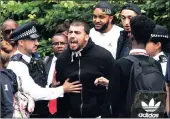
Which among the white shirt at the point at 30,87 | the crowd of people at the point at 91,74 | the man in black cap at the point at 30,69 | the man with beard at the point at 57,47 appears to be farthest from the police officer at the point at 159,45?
the man with beard at the point at 57,47

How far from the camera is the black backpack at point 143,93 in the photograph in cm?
511

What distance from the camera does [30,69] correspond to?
246 inches

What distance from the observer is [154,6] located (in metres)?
9.04

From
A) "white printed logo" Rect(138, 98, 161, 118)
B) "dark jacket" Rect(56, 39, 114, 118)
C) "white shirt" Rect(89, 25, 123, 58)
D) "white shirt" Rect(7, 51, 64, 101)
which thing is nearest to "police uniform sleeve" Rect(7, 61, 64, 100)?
"white shirt" Rect(7, 51, 64, 101)

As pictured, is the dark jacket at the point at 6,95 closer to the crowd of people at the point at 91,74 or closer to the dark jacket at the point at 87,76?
the crowd of people at the point at 91,74

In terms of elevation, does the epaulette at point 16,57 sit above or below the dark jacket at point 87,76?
above

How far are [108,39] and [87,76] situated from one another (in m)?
1.21

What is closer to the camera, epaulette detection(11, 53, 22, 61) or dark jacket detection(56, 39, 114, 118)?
epaulette detection(11, 53, 22, 61)

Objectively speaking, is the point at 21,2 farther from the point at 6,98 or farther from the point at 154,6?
the point at 6,98

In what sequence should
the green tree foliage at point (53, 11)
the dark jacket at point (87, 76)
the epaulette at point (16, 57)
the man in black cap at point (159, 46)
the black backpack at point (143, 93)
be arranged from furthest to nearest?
the green tree foliage at point (53, 11) → the man in black cap at point (159, 46) → the dark jacket at point (87, 76) → the epaulette at point (16, 57) → the black backpack at point (143, 93)

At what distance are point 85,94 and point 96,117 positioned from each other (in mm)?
292

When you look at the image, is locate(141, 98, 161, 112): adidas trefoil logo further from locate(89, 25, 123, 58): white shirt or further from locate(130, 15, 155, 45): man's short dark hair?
locate(89, 25, 123, 58): white shirt

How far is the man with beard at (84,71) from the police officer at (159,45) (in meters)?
0.52

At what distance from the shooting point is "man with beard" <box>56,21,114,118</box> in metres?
6.37
